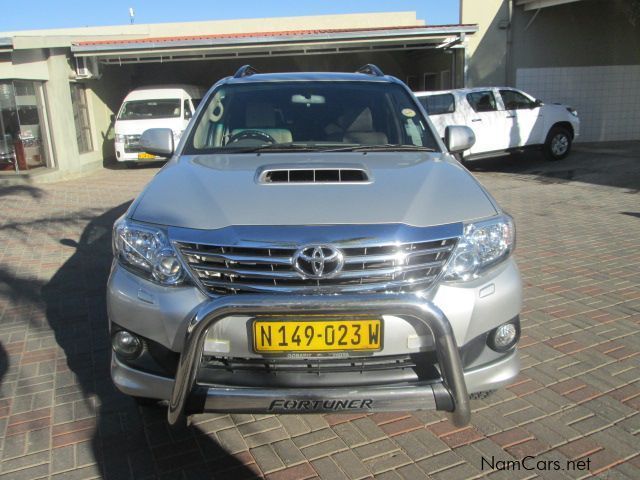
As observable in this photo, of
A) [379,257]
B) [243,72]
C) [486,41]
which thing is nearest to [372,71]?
[243,72]

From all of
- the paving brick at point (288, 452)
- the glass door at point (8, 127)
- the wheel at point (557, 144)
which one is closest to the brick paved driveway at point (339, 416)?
the paving brick at point (288, 452)

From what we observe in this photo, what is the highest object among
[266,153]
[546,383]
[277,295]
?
[266,153]

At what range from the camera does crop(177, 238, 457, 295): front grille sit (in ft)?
7.50

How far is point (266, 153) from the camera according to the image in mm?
3404

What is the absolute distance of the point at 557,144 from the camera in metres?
13.6

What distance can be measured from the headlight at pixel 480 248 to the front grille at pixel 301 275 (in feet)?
0.44

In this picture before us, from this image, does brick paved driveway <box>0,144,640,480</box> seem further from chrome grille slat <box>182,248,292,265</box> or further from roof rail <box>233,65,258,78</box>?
roof rail <box>233,65,258,78</box>

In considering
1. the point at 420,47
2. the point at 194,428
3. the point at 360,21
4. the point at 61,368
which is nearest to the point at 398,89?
the point at 194,428

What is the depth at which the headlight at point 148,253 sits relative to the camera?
239 cm

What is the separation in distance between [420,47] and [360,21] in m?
8.24

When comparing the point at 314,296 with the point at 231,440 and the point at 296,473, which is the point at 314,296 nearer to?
the point at 296,473

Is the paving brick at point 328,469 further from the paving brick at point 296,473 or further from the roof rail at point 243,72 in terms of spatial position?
the roof rail at point 243,72

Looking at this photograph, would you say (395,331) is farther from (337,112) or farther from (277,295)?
(337,112)

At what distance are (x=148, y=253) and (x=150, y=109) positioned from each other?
47.4 feet
